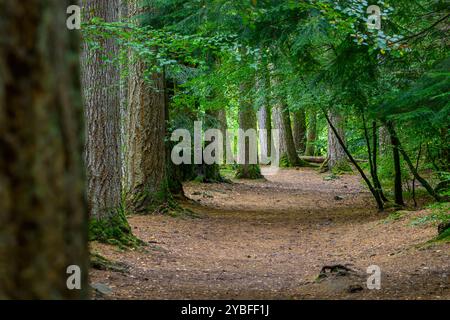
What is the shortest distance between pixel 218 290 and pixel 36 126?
5.31 metres

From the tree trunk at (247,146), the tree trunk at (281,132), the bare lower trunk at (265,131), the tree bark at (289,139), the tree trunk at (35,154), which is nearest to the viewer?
the tree trunk at (35,154)

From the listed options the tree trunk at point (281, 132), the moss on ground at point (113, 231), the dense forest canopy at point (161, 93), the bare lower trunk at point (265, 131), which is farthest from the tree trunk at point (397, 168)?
the bare lower trunk at point (265, 131)

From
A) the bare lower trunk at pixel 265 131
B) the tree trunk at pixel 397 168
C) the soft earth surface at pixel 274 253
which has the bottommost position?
the soft earth surface at pixel 274 253

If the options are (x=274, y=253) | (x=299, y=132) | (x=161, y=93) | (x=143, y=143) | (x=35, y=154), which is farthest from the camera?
(x=299, y=132)

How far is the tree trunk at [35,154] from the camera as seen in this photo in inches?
82.5

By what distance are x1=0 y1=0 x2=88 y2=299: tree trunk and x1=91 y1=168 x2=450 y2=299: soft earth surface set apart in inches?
156

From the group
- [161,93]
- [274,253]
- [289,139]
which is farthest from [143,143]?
[289,139]

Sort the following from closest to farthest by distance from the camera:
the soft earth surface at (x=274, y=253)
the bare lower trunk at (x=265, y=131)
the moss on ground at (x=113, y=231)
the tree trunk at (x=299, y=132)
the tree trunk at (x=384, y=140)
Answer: the soft earth surface at (x=274, y=253), the moss on ground at (x=113, y=231), the tree trunk at (x=384, y=140), the bare lower trunk at (x=265, y=131), the tree trunk at (x=299, y=132)

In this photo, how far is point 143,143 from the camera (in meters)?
13.6

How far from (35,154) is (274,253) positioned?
9019 millimetres

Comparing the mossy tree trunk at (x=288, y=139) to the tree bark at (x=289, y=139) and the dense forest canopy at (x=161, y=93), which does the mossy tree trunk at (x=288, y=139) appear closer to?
the tree bark at (x=289, y=139)

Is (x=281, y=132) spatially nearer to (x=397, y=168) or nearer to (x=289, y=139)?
(x=289, y=139)

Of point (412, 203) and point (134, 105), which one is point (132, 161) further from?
point (412, 203)

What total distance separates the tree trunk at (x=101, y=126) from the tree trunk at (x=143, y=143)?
13.6 feet
